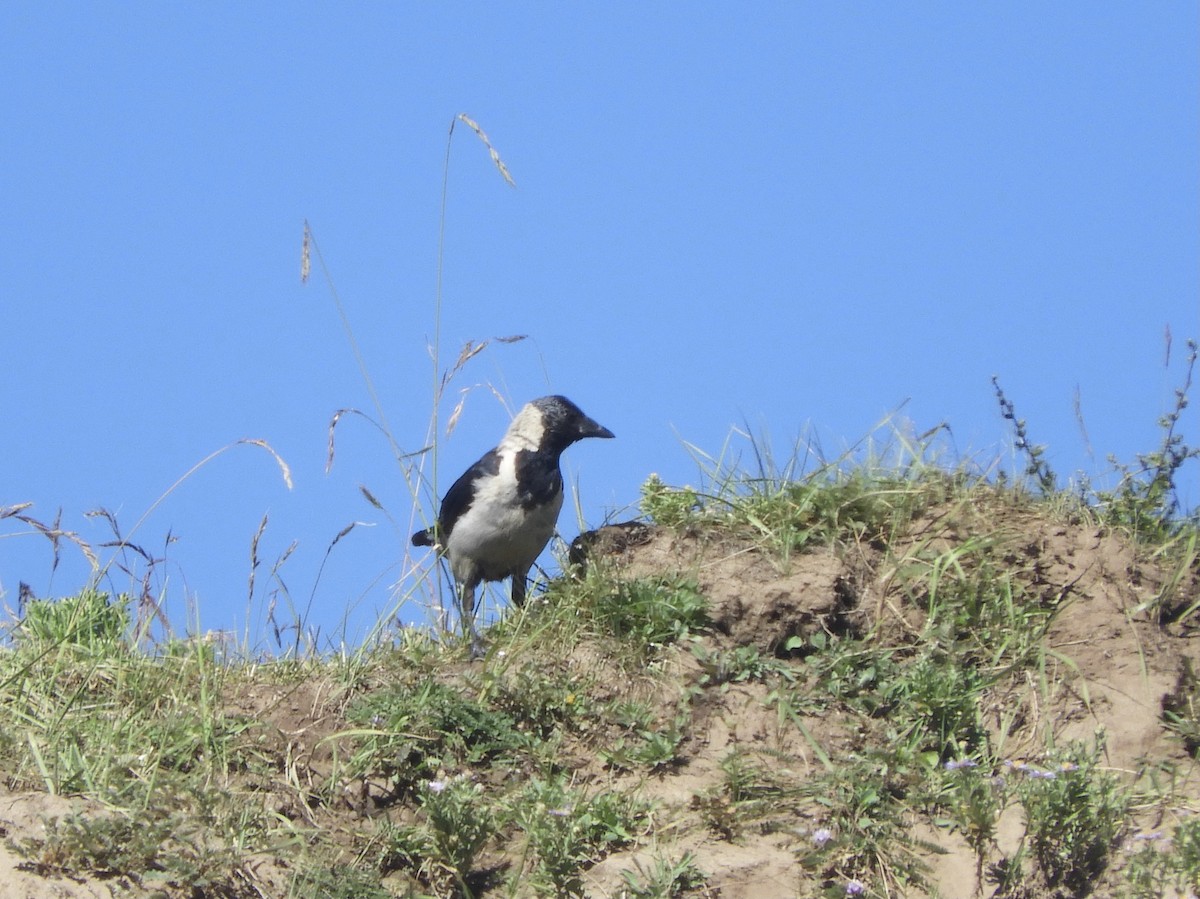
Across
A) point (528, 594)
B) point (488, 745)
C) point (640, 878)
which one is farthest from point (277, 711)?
point (640, 878)

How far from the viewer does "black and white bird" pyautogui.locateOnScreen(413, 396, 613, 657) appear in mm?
7121

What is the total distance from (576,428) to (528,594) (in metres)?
1.80

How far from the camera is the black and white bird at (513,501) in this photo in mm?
7121

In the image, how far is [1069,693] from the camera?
511 centimetres

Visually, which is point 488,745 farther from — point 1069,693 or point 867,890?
point 1069,693

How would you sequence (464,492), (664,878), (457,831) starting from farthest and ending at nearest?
1. (464,492)
2. (457,831)
3. (664,878)

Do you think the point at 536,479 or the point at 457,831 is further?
the point at 536,479

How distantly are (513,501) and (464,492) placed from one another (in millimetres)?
351

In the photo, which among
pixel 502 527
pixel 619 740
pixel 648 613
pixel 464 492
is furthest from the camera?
pixel 464 492

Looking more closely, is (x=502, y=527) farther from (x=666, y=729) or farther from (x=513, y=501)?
(x=666, y=729)

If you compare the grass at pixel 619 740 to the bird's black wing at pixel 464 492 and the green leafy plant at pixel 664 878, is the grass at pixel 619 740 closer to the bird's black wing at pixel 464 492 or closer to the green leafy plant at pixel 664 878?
the green leafy plant at pixel 664 878

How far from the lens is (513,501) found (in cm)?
712

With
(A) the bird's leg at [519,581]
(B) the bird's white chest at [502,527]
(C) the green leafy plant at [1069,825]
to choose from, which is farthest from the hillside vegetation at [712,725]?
(A) the bird's leg at [519,581]

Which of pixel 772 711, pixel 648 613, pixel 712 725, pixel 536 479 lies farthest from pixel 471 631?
pixel 536 479
